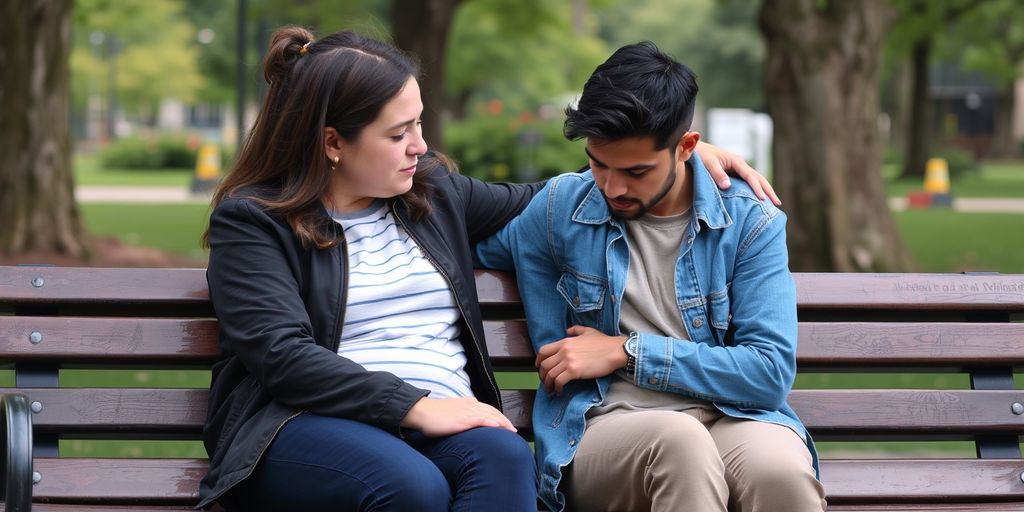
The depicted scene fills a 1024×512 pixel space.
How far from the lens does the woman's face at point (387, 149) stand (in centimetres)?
335

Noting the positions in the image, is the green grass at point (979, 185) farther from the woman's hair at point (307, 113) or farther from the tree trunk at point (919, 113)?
the woman's hair at point (307, 113)

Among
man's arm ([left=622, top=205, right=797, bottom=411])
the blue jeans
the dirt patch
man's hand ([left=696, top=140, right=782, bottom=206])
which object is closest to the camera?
the blue jeans

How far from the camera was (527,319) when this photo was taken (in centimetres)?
357

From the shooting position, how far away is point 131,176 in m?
36.5

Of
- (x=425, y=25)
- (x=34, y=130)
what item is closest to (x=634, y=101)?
(x=34, y=130)

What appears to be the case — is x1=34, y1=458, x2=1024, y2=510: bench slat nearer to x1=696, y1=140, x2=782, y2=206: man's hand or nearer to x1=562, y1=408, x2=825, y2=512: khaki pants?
x1=562, y1=408, x2=825, y2=512: khaki pants

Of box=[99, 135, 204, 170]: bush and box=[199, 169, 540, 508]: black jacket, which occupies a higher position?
box=[199, 169, 540, 508]: black jacket

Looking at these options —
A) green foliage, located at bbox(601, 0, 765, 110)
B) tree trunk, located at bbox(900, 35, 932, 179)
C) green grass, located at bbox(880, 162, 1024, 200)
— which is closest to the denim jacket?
green grass, located at bbox(880, 162, 1024, 200)

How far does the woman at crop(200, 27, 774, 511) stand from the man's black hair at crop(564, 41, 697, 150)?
0.39 metres

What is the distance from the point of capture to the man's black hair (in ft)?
10.3

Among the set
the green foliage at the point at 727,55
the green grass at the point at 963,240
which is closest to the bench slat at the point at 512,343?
the green grass at the point at 963,240

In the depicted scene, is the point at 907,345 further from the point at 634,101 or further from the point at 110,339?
the point at 110,339

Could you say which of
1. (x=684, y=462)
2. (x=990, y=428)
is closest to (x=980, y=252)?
(x=990, y=428)

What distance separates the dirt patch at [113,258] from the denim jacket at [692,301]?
351 inches
